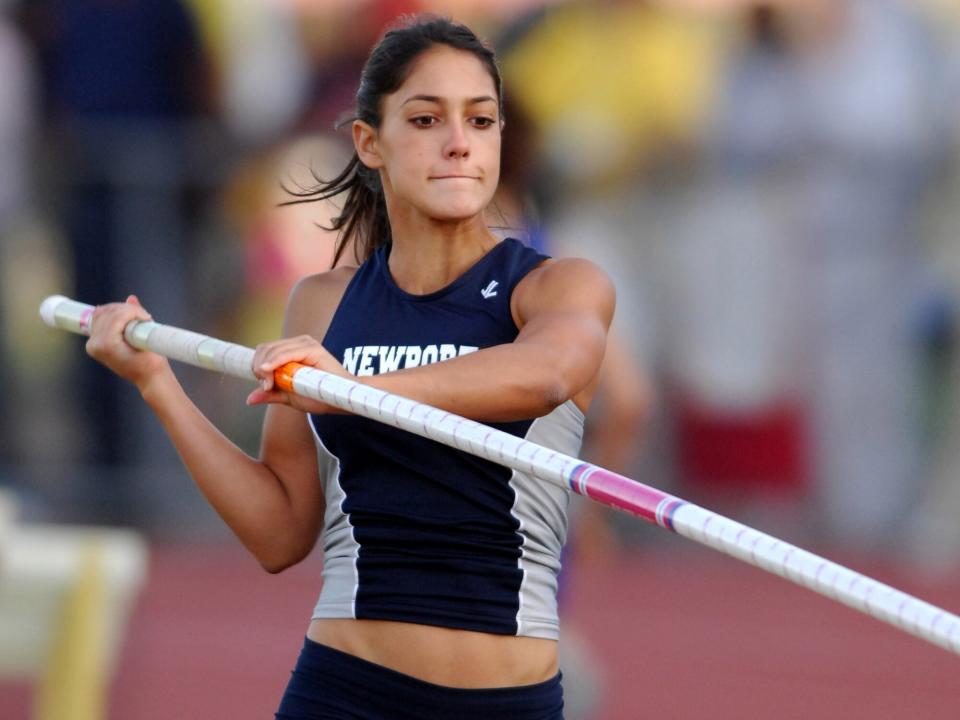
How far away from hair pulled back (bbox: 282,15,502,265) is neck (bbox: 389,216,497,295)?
0.24 meters

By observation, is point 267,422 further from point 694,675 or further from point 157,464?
point 157,464

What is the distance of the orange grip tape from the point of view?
3756 mm

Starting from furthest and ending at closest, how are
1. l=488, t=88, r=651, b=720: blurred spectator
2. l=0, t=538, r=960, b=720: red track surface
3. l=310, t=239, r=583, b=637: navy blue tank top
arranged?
l=0, t=538, r=960, b=720: red track surface → l=488, t=88, r=651, b=720: blurred spectator → l=310, t=239, r=583, b=637: navy blue tank top

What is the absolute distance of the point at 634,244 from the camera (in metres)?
10.5

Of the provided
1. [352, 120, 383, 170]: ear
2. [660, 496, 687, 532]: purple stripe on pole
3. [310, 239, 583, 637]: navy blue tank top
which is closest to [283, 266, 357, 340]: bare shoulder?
[310, 239, 583, 637]: navy blue tank top

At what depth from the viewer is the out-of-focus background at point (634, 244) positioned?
10023mm

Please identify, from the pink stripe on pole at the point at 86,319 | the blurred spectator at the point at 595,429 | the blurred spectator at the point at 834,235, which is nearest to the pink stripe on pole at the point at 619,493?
the pink stripe on pole at the point at 86,319

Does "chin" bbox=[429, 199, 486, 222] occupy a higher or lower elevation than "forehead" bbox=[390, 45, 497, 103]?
lower

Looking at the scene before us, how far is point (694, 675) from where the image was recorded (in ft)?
28.6

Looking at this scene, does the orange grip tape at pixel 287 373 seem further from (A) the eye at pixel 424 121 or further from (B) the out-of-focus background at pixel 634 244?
(B) the out-of-focus background at pixel 634 244

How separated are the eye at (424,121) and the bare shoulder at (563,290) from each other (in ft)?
1.16

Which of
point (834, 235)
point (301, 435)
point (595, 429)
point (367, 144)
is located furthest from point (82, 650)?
point (834, 235)

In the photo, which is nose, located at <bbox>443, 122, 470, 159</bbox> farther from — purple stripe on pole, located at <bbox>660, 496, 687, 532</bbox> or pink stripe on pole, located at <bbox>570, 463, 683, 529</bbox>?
purple stripe on pole, located at <bbox>660, 496, 687, 532</bbox>

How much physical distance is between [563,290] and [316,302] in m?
0.58
